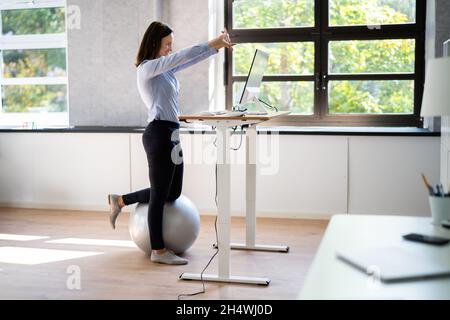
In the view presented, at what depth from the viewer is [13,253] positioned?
4164mm

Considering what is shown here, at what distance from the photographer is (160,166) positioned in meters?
3.63

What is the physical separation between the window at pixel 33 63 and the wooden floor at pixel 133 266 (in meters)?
1.35

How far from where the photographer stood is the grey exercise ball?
3.83 meters

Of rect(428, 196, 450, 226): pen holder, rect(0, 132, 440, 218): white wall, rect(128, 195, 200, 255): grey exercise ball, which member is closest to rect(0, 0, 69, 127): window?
rect(0, 132, 440, 218): white wall

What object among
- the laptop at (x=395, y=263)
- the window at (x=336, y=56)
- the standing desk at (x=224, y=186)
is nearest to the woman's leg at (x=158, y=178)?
the standing desk at (x=224, y=186)

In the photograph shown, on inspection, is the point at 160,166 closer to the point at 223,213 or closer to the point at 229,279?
the point at 223,213

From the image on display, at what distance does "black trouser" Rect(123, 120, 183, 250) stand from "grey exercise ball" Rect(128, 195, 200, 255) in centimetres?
7

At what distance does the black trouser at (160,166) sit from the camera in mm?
3617

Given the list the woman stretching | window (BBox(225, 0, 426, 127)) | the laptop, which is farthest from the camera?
window (BBox(225, 0, 426, 127))

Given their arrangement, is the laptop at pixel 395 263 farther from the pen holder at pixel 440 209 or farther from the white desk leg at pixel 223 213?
the white desk leg at pixel 223 213

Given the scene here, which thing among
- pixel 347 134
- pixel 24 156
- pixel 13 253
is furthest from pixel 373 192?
pixel 24 156

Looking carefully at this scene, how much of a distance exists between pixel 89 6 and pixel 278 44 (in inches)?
70.2

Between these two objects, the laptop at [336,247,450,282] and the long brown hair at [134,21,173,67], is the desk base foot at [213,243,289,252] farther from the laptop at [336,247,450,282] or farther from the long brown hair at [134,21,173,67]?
the laptop at [336,247,450,282]
